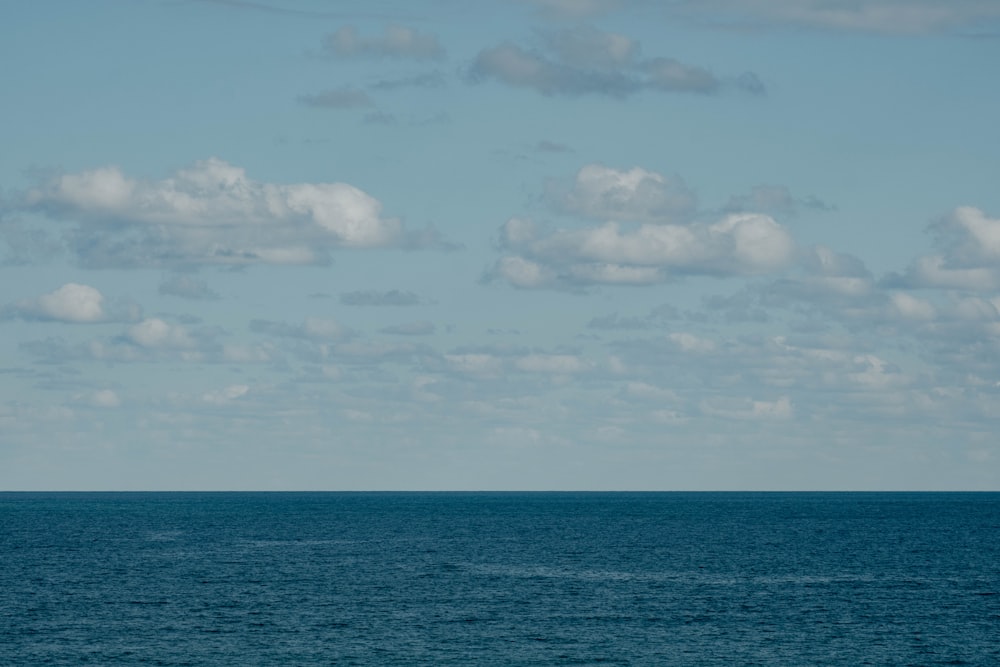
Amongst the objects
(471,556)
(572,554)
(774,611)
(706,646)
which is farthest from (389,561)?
(706,646)

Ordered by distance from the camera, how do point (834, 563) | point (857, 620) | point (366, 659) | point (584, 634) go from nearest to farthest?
point (366, 659)
point (584, 634)
point (857, 620)
point (834, 563)

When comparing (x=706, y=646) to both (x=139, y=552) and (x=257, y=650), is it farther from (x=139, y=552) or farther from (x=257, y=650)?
(x=139, y=552)

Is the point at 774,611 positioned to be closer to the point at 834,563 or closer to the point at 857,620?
the point at 857,620

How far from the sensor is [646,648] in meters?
99.9

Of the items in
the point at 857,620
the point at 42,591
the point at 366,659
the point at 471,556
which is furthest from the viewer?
the point at 471,556

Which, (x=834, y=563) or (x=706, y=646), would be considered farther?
(x=834, y=563)

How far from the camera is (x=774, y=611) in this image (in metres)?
118

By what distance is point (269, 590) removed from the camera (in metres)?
132

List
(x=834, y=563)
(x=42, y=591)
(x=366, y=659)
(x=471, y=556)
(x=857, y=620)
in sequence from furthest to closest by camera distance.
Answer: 1. (x=471, y=556)
2. (x=834, y=563)
3. (x=42, y=591)
4. (x=857, y=620)
5. (x=366, y=659)

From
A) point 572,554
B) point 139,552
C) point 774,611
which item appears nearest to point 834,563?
point 572,554

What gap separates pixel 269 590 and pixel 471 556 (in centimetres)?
4760

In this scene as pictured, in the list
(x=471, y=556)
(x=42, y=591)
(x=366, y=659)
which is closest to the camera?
(x=366, y=659)

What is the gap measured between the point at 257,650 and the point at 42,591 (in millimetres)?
42464

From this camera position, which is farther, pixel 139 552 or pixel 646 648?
pixel 139 552
